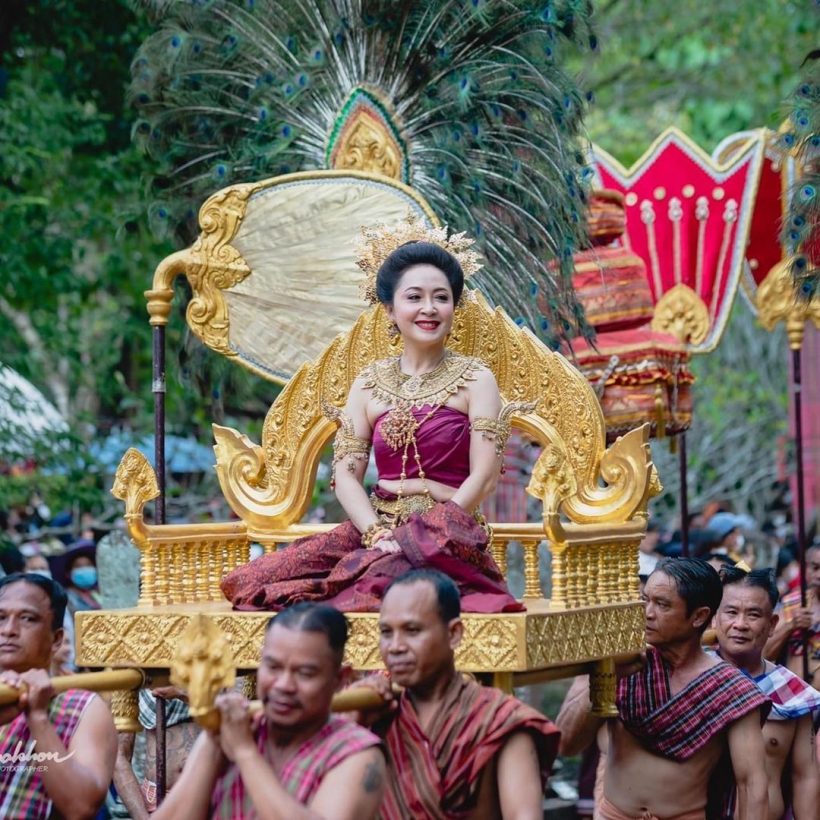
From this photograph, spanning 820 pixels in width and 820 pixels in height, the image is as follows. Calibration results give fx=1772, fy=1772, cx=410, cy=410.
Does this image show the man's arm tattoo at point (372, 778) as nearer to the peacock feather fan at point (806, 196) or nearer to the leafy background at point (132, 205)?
the peacock feather fan at point (806, 196)

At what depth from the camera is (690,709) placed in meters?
6.29

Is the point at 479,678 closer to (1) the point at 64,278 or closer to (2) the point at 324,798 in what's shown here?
(2) the point at 324,798

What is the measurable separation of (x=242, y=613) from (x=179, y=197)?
13.2ft

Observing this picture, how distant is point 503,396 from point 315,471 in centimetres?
91

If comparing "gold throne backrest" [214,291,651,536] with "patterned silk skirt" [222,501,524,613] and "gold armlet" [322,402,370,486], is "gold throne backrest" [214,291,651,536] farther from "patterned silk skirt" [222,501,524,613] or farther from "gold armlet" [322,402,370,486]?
"patterned silk skirt" [222,501,524,613]

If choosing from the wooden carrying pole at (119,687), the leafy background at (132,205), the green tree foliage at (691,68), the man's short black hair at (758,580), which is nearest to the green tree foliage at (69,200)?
the leafy background at (132,205)

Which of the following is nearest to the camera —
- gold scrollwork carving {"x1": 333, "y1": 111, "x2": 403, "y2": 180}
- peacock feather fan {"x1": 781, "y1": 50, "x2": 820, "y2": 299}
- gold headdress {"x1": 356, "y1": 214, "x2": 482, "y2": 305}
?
gold headdress {"x1": 356, "y1": 214, "x2": 482, "y2": 305}

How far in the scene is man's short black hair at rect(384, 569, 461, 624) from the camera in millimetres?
4754

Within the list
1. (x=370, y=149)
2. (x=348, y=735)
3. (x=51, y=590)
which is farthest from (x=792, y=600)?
(x=348, y=735)

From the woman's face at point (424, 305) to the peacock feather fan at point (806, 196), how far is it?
2092 millimetres

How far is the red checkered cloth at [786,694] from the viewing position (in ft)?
21.9

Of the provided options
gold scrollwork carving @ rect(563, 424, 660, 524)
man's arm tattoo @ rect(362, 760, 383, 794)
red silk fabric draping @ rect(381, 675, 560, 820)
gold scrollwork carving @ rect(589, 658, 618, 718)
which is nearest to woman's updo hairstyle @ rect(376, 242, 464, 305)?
gold scrollwork carving @ rect(563, 424, 660, 524)

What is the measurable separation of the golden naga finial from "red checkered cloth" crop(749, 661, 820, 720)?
301cm

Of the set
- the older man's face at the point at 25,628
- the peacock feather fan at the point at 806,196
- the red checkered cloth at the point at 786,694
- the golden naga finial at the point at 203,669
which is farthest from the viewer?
the peacock feather fan at the point at 806,196
